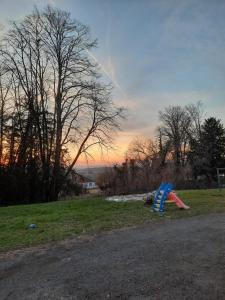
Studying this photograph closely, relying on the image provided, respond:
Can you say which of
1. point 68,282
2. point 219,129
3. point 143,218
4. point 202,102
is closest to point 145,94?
point 143,218

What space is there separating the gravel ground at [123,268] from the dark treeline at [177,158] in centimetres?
Answer: 2093

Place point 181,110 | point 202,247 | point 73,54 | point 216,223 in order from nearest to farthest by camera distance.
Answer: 1. point 202,247
2. point 216,223
3. point 73,54
4. point 181,110

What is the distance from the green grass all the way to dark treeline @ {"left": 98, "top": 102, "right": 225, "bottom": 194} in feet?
50.2

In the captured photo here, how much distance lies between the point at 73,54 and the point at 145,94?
20.1 ft

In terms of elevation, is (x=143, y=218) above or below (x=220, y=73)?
below

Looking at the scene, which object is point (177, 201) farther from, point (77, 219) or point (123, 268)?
point (123, 268)

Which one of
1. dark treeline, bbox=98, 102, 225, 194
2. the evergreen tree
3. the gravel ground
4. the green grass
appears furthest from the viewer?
the evergreen tree

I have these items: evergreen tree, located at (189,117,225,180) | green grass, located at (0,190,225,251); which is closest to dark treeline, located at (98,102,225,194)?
evergreen tree, located at (189,117,225,180)

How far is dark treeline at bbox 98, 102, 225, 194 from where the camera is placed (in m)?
29.1

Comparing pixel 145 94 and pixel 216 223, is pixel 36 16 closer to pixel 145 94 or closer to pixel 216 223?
pixel 145 94

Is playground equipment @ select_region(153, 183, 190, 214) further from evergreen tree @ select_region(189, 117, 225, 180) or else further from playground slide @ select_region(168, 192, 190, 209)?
evergreen tree @ select_region(189, 117, 225, 180)

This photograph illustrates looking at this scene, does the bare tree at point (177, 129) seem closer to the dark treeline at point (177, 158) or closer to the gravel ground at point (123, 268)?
the dark treeline at point (177, 158)

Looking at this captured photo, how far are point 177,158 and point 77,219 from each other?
4131cm

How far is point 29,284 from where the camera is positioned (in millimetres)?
4570
